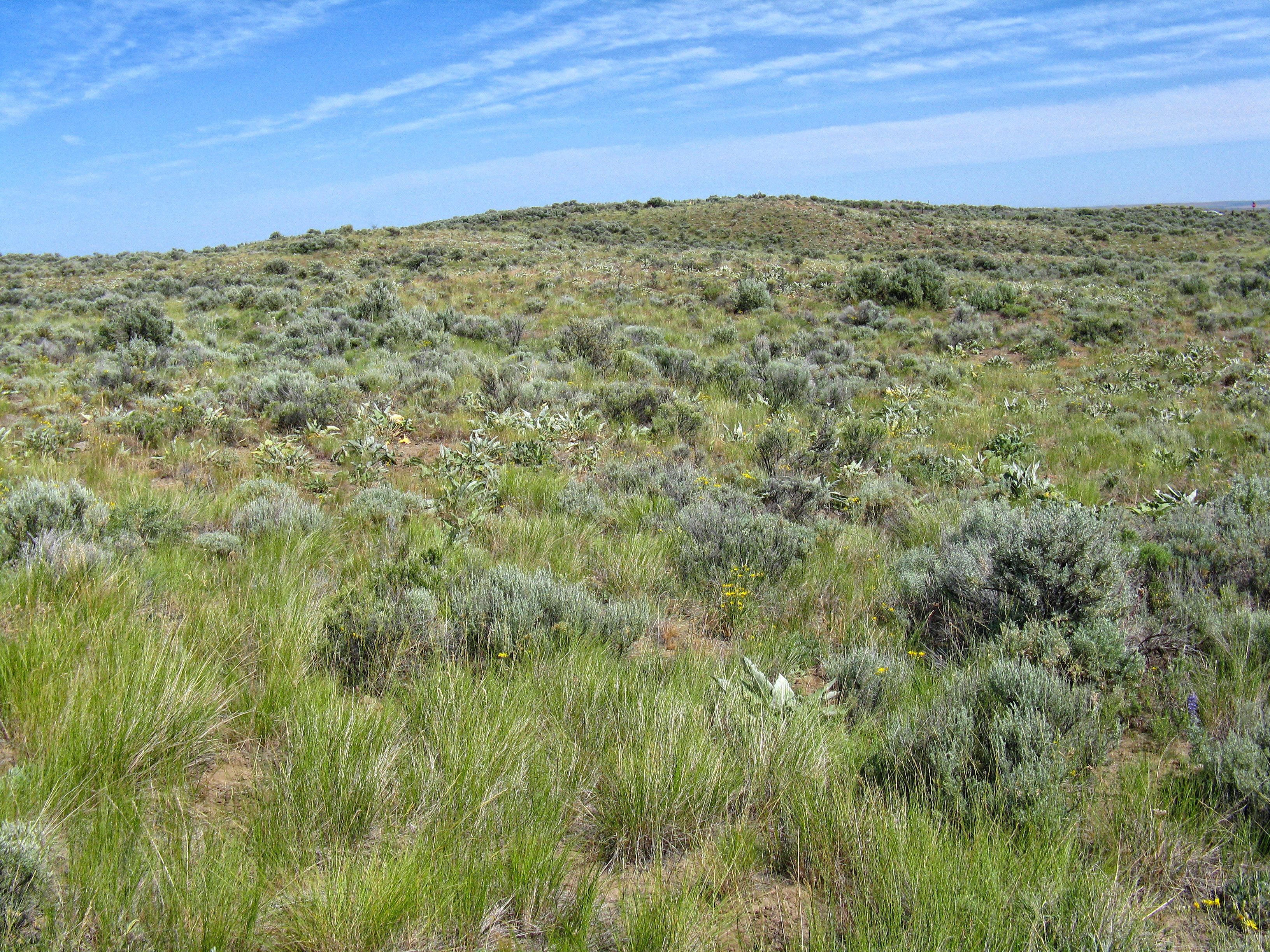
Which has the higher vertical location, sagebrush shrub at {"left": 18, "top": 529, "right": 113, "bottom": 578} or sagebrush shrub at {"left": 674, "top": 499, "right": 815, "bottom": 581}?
sagebrush shrub at {"left": 18, "top": 529, "right": 113, "bottom": 578}

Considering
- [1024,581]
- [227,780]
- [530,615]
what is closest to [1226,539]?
[1024,581]

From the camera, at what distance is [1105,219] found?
54719 mm

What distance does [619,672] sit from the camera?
10.5ft

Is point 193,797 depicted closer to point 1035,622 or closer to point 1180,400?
point 1035,622

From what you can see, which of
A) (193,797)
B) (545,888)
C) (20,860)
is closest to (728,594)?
(545,888)

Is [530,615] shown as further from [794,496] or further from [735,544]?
[794,496]

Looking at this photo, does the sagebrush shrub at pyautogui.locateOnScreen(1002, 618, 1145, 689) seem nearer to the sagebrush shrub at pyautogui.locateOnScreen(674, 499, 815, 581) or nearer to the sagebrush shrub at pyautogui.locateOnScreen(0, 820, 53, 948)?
the sagebrush shrub at pyautogui.locateOnScreen(674, 499, 815, 581)

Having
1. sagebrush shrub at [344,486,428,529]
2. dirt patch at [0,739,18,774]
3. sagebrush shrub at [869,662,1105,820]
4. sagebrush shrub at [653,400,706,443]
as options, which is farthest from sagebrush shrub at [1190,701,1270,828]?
sagebrush shrub at [653,400,706,443]

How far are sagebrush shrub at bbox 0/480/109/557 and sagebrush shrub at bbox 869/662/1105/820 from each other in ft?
14.5

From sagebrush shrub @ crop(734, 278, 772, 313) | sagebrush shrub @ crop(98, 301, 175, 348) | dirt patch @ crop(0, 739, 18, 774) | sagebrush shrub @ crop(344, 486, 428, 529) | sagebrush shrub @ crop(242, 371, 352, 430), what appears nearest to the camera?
dirt patch @ crop(0, 739, 18, 774)

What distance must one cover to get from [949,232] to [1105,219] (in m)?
19.5

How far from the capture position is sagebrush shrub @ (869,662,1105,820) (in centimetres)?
236

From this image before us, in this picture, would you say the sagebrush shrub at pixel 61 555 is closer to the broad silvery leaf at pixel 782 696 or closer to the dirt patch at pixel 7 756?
the dirt patch at pixel 7 756

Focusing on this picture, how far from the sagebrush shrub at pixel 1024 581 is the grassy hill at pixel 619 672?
0.02m
